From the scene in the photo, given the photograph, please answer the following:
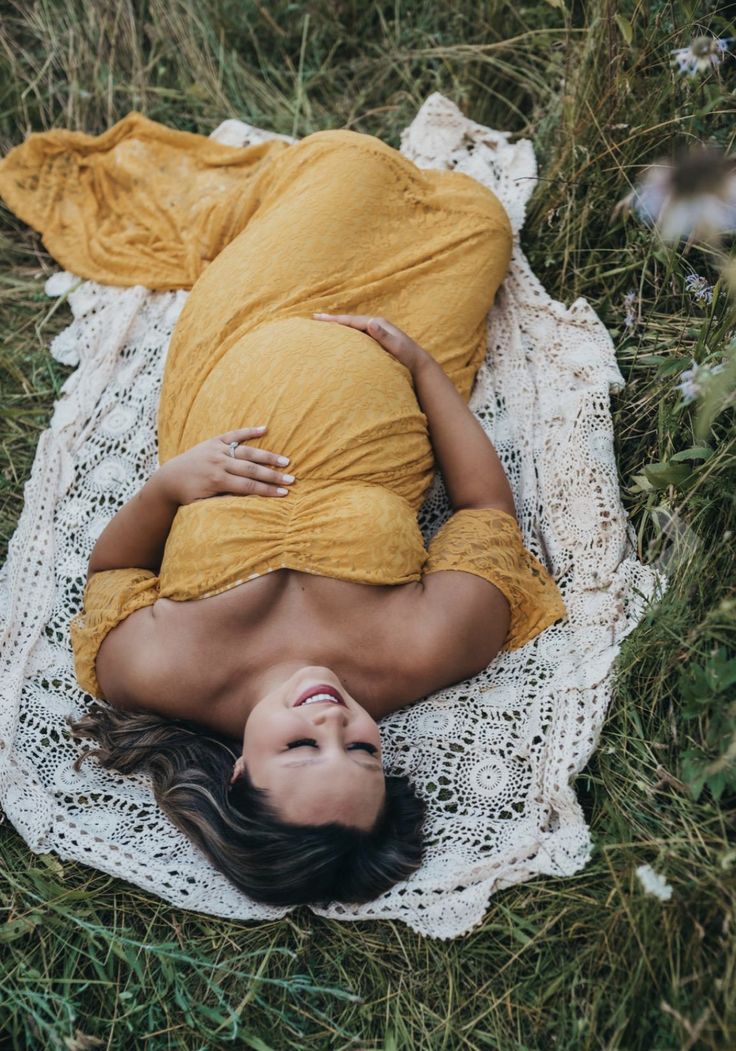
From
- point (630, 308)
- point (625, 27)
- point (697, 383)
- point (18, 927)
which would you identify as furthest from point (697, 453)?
point (18, 927)

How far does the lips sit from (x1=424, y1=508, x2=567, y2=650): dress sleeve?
1.61ft

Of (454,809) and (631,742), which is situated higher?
(631,742)

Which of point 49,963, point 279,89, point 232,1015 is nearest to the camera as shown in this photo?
point 232,1015

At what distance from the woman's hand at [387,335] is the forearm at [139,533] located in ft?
2.43

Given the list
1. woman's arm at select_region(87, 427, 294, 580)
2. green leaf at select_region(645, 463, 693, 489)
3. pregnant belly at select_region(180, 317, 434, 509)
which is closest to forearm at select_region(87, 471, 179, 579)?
woman's arm at select_region(87, 427, 294, 580)

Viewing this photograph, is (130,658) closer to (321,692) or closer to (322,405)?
(321,692)

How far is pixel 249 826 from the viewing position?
2371 mm

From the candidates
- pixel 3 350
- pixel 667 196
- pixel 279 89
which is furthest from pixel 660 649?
pixel 279 89

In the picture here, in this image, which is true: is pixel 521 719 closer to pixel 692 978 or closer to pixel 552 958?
pixel 552 958

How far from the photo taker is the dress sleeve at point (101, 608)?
267 cm

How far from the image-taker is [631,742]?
2545 mm

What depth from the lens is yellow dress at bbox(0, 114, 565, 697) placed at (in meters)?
2.59

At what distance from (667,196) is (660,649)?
119 centimetres

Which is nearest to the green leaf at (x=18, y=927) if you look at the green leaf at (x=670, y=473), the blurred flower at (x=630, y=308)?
the green leaf at (x=670, y=473)
